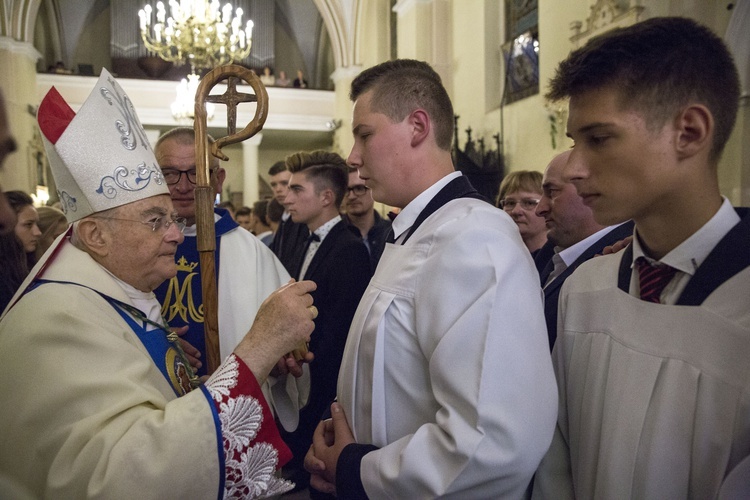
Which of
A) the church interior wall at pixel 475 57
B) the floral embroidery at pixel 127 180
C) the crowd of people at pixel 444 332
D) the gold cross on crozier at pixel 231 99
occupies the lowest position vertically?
the crowd of people at pixel 444 332

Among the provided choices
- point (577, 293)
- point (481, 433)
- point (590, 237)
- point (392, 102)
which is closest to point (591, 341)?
point (577, 293)

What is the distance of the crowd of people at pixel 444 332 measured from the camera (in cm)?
124

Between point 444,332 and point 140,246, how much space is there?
975mm

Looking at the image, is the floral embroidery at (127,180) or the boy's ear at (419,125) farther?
the floral embroidery at (127,180)

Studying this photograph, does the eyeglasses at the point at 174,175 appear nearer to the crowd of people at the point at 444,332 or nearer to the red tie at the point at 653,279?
the crowd of people at the point at 444,332

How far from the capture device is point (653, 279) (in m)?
1.33

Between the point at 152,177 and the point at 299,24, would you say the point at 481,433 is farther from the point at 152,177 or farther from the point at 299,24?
the point at 299,24

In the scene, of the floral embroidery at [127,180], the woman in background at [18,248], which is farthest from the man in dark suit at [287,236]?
the floral embroidery at [127,180]

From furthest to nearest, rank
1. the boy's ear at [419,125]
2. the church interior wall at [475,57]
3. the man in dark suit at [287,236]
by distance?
the church interior wall at [475,57] < the man in dark suit at [287,236] < the boy's ear at [419,125]

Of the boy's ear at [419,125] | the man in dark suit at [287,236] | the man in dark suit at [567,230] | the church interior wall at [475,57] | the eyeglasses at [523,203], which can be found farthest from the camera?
the church interior wall at [475,57]

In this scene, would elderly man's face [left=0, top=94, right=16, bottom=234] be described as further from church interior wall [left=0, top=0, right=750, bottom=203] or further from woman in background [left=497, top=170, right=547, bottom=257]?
church interior wall [left=0, top=0, right=750, bottom=203]

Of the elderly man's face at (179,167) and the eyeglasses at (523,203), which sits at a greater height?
the elderly man's face at (179,167)

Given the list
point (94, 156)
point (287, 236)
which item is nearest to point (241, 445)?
point (94, 156)

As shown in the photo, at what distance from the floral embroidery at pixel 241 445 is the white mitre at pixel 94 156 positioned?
25.4 inches
